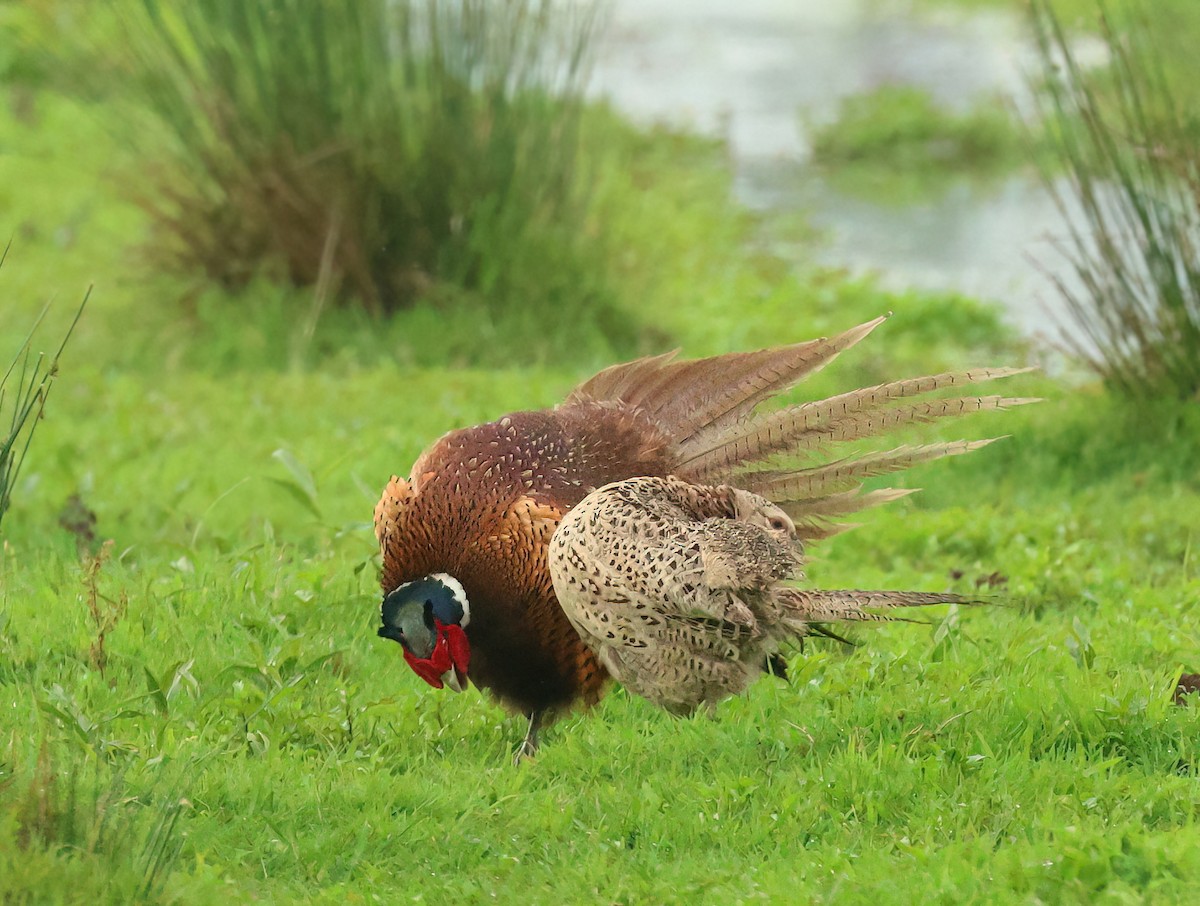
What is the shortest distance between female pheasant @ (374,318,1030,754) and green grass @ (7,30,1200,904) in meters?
0.23

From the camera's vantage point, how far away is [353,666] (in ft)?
13.9

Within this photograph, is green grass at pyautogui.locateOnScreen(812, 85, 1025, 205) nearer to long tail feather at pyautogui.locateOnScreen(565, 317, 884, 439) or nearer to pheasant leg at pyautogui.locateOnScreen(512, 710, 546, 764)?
long tail feather at pyautogui.locateOnScreen(565, 317, 884, 439)

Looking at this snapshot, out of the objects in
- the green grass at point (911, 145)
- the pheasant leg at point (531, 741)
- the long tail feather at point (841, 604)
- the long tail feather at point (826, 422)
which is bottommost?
the pheasant leg at point (531, 741)

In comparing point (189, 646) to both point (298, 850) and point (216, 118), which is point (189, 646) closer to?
point (298, 850)

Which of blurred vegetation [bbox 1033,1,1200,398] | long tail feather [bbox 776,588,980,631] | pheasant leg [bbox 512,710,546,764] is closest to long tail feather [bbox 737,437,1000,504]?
long tail feather [bbox 776,588,980,631]

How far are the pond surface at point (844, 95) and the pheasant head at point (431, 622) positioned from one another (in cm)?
428

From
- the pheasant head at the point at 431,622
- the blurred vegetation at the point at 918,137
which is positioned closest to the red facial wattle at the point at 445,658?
the pheasant head at the point at 431,622

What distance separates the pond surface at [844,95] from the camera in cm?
1015

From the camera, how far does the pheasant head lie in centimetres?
373

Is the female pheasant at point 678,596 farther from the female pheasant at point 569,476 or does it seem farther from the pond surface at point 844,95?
the pond surface at point 844,95

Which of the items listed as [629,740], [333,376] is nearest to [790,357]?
[629,740]

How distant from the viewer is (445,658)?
12.3 ft

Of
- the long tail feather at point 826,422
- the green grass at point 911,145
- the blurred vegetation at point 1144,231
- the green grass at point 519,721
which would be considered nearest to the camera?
the green grass at point 519,721

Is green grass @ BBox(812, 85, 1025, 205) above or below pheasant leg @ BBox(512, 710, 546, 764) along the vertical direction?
above
